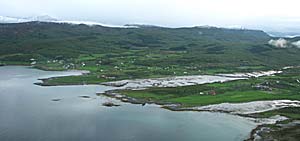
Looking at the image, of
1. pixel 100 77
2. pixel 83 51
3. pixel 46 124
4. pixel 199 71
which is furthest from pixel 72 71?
pixel 46 124

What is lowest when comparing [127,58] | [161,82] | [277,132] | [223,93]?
[161,82]

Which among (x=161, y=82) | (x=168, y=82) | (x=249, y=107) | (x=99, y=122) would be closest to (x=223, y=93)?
(x=249, y=107)

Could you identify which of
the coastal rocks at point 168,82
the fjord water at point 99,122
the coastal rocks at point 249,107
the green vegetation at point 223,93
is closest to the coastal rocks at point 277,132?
the fjord water at point 99,122

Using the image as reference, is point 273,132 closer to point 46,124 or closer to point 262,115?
point 262,115

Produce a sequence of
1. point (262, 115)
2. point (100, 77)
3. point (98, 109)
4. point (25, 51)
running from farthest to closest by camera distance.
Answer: point (25, 51) → point (100, 77) → point (98, 109) → point (262, 115)

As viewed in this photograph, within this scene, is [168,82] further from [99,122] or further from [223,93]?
[99,122]

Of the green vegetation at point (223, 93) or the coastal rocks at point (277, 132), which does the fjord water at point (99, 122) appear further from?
the green vegetation at point (223, 93)
